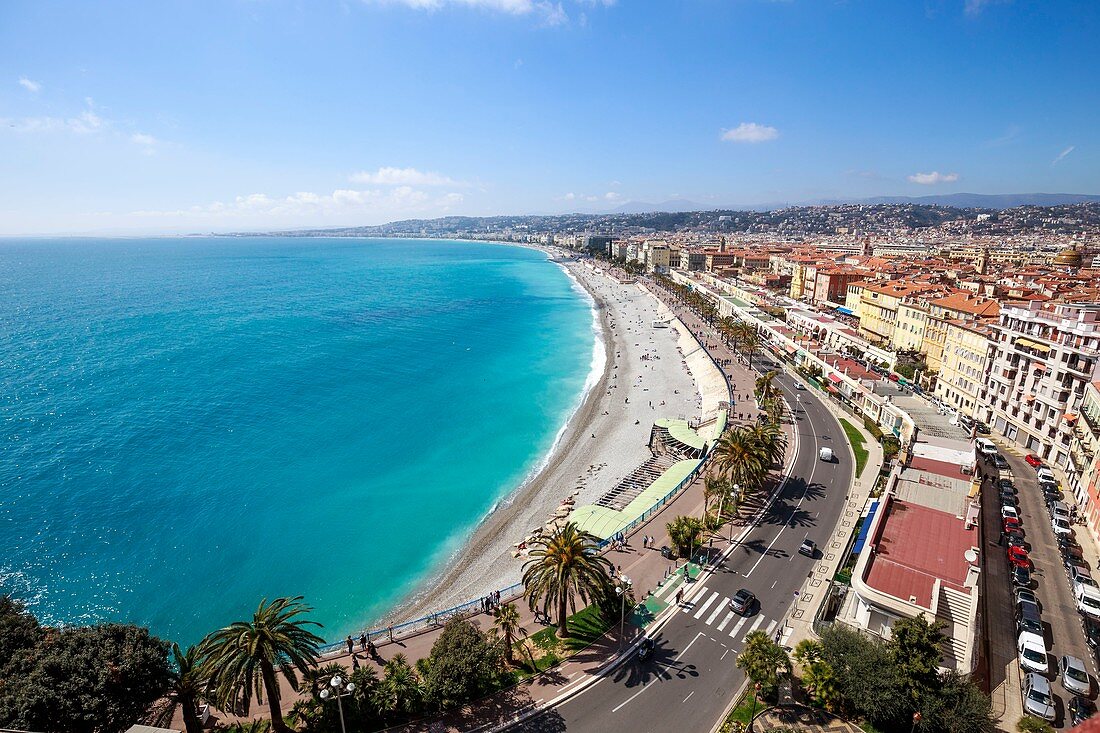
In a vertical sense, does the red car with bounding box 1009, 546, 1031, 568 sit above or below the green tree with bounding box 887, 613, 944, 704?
below

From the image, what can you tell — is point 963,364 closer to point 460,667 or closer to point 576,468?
point 576,468

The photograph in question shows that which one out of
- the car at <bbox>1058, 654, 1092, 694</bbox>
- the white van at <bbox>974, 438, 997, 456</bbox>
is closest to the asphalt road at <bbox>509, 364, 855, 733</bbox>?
the car at <bbox>1058, 654, 1092, 694</bbox>

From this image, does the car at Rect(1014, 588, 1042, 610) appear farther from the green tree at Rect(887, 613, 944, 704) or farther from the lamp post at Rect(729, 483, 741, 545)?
the lamp post at Rect(729, 483, 741, 545)

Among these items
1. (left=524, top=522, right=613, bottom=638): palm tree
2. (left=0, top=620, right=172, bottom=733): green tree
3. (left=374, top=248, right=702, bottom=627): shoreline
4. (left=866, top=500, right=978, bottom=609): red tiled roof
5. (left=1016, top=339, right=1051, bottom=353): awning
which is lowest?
(left=374, top=248, right=702, bottom=627): shoreline

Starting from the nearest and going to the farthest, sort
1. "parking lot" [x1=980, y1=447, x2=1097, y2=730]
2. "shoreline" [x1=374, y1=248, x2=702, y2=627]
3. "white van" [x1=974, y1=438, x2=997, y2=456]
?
"parking lot" [x1=980, y1=447, x2=1097, y2=730], "shoreline" [x1=374, y1=248, x2=702, y2=627], "white van" [x1=974, y1=438, x2=997, y2=456]

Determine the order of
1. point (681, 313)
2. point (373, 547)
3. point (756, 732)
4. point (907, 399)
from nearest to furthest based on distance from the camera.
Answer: point (756, 732), point (373, 547), point (907, 399), point (681, 313)

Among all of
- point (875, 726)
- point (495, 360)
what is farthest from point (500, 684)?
point (495, 360)

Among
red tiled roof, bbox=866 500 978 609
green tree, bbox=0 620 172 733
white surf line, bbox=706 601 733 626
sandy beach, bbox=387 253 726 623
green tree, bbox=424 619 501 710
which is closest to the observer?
green tree, bbox=0 620 172 733

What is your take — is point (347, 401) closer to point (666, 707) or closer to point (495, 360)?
point (495, 360)
